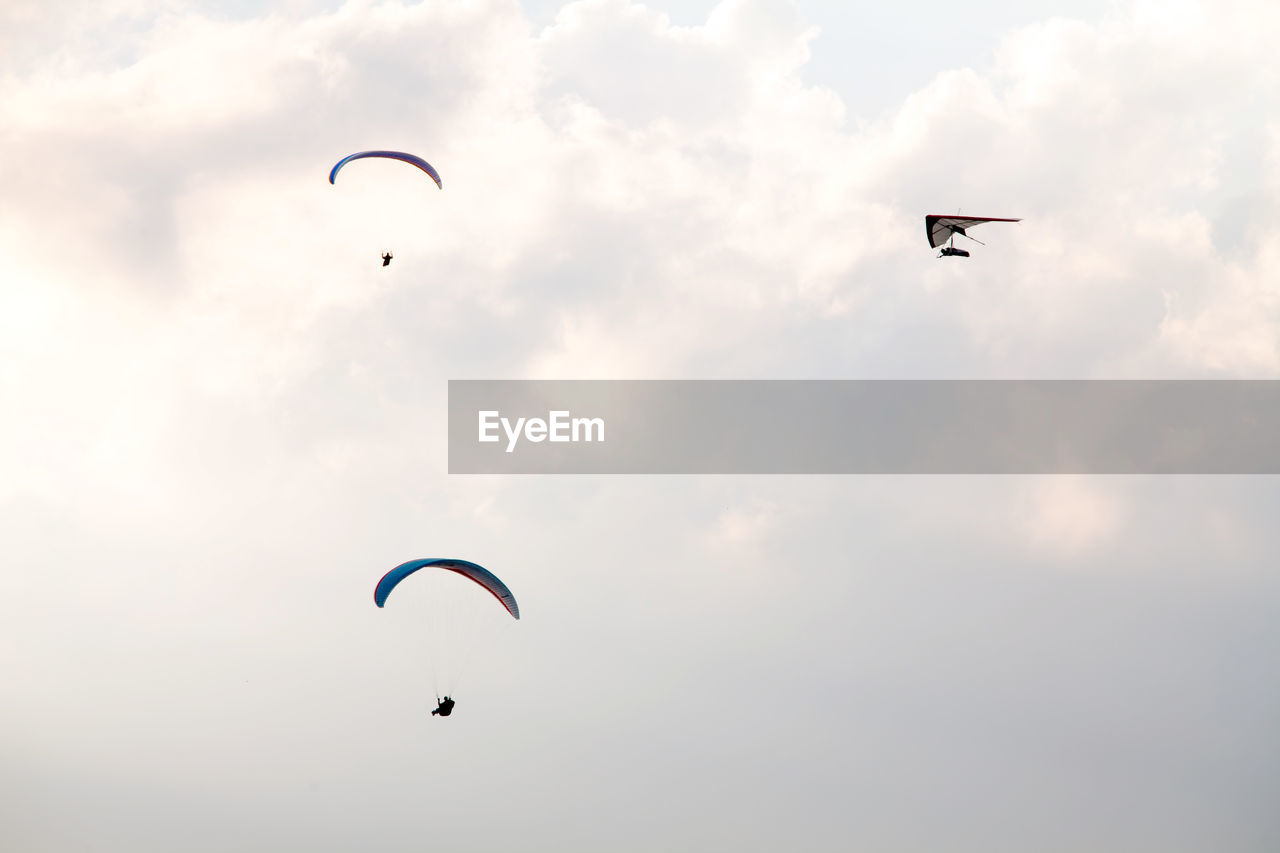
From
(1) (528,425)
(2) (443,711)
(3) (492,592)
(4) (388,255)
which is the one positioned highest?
(4) (388,255)

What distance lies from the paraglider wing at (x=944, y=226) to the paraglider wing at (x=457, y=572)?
45.9m

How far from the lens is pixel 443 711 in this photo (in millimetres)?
63719

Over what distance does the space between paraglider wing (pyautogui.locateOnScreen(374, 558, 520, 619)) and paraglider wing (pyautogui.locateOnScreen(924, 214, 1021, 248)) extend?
45.9m

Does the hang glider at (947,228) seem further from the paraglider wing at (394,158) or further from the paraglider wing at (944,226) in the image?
the paraglider wing at (394,158)

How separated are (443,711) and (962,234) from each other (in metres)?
56.3

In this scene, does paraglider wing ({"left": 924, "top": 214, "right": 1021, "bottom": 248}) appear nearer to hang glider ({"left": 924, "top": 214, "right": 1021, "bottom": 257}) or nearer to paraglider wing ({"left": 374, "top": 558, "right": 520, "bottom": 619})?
hang glider ({"left": 924, "top": 214, "right": 1021, "bottom": 257})

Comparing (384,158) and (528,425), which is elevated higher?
(384,158)

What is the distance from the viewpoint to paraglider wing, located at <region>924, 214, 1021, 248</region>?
85.6 meters

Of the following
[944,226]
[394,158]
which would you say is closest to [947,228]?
[944,226]

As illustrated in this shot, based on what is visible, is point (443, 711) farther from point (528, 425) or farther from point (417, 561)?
point (528, 425)

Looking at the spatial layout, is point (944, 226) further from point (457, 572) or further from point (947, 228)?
point (457, 572)

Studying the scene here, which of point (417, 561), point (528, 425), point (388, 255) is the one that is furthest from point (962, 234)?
point (417, 561)

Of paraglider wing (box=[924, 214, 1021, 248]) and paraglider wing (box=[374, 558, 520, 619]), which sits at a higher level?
paraglider wing (box=[924, 214, 1021, 248])

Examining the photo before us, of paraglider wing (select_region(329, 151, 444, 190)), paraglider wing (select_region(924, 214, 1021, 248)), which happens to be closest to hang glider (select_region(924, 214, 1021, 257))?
paraglider wing (select_region(924, 214, 1021, 248))
